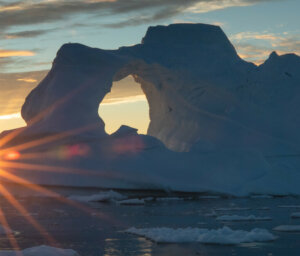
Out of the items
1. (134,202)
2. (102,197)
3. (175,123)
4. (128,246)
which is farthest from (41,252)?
(175,123)

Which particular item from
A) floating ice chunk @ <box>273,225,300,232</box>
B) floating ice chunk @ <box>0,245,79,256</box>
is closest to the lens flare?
floating ice chunk @ <box>273,225,300,232</box>

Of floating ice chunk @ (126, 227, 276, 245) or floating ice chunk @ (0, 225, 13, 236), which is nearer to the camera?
floating ice chunk @ (126, 227, 276, 245)

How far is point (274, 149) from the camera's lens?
25359 millimetres

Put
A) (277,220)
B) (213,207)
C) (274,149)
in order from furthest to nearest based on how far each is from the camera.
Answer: (274,149), (213,207), (277,220)

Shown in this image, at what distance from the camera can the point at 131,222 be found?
1586cm

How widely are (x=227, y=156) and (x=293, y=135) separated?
11.0ft

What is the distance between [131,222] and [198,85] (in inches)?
440

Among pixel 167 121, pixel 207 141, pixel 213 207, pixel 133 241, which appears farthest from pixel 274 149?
pixel 133 241

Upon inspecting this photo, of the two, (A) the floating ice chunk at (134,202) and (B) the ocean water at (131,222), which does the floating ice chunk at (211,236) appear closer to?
(B) the ocean water at (131,222)

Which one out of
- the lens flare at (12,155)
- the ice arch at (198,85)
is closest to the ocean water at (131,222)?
the lens flare at (12,155)

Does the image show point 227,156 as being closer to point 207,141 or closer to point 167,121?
point 207,141

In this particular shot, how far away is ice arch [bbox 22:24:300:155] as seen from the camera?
2425cm

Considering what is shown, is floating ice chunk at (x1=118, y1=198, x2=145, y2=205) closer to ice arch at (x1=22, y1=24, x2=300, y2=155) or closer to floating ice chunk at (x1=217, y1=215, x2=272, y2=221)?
ice arch at (x1=22, y1=24, x2=300, y2=155)

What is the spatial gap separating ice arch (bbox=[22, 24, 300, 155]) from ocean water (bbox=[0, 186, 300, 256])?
11.0 ft
